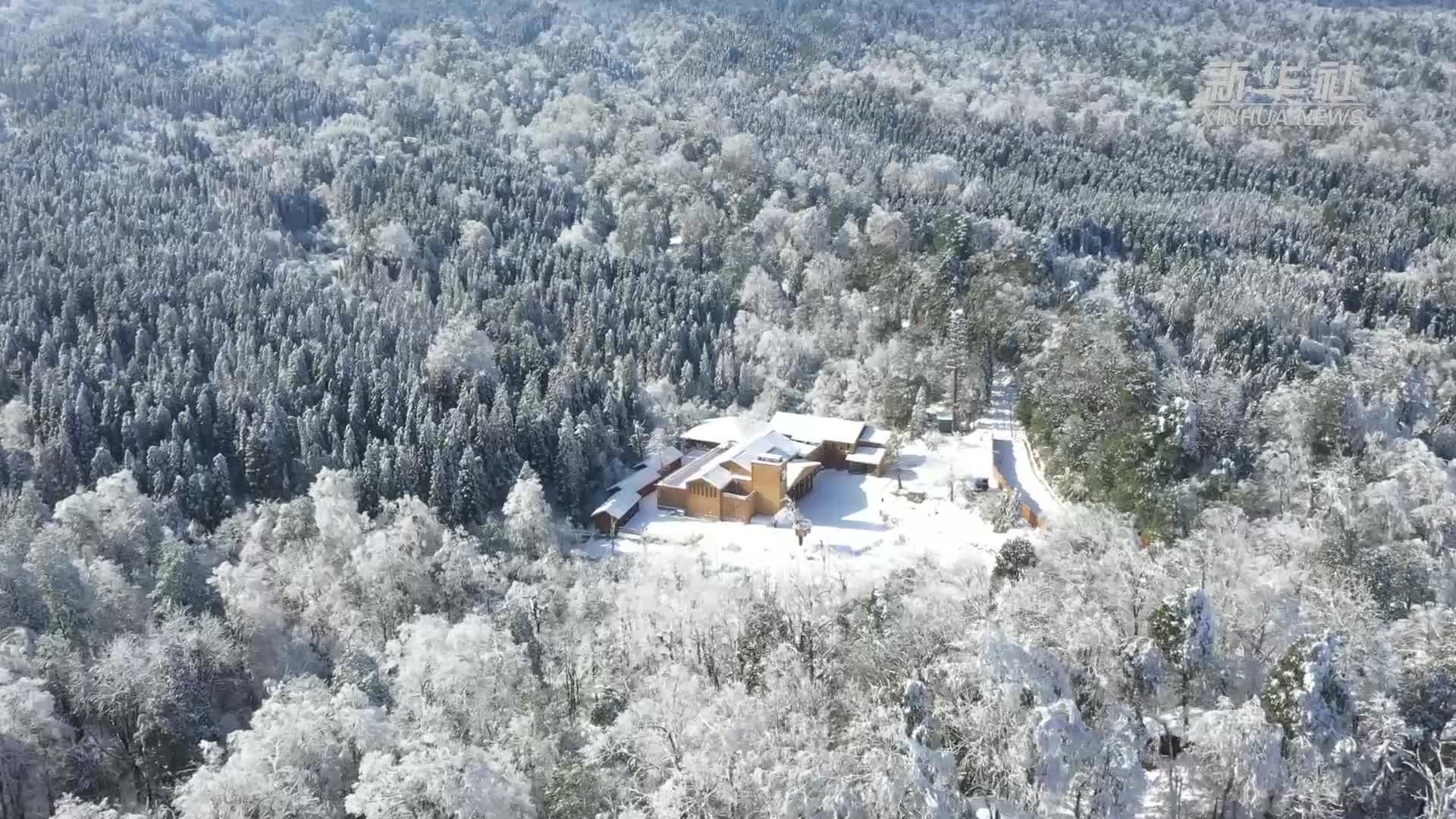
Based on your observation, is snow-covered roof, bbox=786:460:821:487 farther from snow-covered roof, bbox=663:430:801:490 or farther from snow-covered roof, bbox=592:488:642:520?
snow-covered roof, bbox=592:488:642:520

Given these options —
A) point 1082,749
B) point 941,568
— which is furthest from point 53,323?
point 1082,749

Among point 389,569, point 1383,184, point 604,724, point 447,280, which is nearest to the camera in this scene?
point 604,724

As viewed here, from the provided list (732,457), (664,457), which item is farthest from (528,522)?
(664,457)

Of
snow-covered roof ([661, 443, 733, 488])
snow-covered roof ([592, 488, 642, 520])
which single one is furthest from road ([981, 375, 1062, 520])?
snow-covered roof ([592, 488, 642, 520])

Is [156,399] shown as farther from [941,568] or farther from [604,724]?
[941,568]

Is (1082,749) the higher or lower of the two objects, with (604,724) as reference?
higher

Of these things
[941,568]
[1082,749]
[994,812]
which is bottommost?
[941,568]

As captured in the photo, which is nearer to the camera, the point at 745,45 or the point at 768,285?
the point at 768,285

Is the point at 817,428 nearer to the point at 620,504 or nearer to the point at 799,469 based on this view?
the point at 799,469
